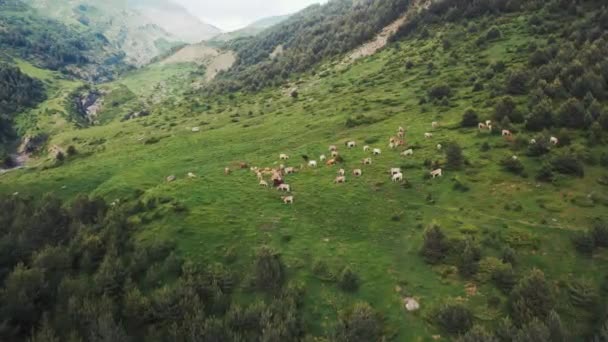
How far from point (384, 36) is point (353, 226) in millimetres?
121335

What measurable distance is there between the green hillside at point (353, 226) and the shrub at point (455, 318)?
13 centimetres

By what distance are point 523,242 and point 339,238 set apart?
655 inches

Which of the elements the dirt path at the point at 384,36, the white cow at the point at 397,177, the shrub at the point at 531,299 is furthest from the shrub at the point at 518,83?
the dirt path at the point at 384,36

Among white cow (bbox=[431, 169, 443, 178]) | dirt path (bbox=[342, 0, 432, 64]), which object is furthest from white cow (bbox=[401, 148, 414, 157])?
dirt path (bbox=[342, 0, 432, 64])

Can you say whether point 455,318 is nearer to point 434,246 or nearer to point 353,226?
point 434,246

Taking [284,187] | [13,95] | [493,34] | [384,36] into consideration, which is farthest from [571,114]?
[13,95]

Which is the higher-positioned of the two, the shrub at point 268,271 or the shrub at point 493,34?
the shrub at point 493,34

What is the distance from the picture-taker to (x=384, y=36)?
148000 mm

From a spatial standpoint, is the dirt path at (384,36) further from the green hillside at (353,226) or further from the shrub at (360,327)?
the shrub at (360,327)

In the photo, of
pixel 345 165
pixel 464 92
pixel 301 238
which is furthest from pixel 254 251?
pixel 464 92

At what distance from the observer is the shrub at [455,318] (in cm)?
2759

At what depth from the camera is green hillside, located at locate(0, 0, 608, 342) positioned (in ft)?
98.1

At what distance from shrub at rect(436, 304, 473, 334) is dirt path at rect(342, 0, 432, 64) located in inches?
4765

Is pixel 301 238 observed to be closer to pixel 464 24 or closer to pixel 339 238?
pixel 339 238
